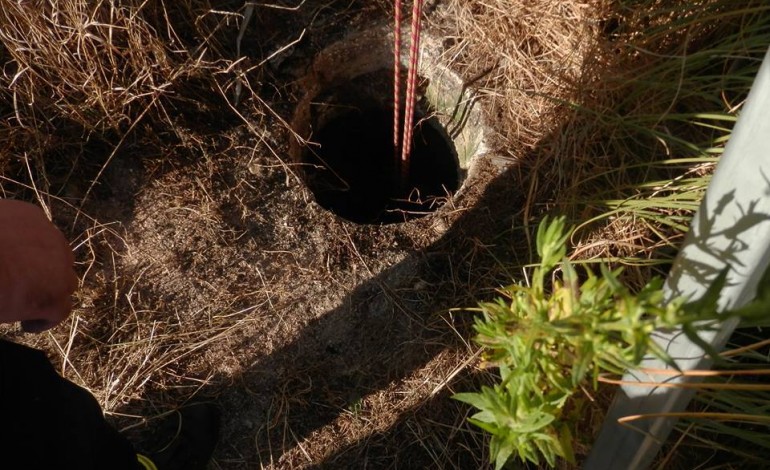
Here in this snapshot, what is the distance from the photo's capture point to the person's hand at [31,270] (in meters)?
1.05

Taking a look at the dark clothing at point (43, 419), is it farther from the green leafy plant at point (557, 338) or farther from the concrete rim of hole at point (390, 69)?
the concrete rim of hole at point (390, 69)

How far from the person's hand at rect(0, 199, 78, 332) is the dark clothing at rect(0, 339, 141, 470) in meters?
0.10

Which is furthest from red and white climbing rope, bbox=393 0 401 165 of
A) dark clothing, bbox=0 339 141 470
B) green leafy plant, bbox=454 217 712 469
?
dark clothing, bbox=0 339 141 470

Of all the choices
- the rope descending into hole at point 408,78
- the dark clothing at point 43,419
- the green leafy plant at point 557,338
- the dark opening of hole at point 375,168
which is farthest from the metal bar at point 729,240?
the dark opening of hole at point 375,168

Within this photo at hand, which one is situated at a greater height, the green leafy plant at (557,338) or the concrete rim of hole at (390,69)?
the green leafy plant at (557,338)

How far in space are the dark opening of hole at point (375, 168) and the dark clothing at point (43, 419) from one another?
1.15 meters

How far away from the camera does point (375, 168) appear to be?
2.50 metres

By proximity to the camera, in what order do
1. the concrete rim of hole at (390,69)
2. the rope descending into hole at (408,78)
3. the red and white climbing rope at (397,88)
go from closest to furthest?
the rope descending into hole at (408,78) < the red and white climbing rope at (397,88) < the concrete rim of hole at (390,69)

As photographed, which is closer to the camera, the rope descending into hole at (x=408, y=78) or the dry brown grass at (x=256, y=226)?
the rope descending into hole at (x=408, y=78)

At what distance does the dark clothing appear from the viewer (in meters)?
1.13

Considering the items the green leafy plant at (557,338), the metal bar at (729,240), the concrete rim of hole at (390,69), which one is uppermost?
the metal bar at (729,240)

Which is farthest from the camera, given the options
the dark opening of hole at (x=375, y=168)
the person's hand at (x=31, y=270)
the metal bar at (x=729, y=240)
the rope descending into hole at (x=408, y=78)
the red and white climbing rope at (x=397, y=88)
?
the dark opening of hole at (x=375, y=168)

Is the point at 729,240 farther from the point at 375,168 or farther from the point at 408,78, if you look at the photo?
the point at 375,168

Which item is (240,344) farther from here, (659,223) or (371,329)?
(659,223)
